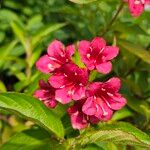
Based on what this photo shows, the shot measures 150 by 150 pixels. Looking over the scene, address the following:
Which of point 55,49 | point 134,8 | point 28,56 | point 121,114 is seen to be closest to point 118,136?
point 55,49

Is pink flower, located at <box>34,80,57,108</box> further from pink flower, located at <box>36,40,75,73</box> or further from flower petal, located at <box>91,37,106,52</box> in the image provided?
flower petal, located at <box>91,37,106,52</box>

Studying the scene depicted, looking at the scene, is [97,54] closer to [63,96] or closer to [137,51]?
[63,96]

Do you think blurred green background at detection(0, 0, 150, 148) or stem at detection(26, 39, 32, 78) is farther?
stem at detection(26, 39, 32, 78)

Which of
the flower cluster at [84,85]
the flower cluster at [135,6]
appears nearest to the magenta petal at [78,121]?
the flower cluster at [84,85]

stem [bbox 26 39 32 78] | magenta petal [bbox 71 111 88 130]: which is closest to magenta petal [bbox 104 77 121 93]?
magenta petal [bbox 71 111 88 130]

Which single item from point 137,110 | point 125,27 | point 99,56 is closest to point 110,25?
point 125,27

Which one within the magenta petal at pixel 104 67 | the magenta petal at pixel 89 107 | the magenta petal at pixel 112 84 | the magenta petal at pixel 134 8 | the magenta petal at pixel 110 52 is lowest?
the magenta petal at pixel 89 107

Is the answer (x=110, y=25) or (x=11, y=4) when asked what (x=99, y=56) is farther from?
(x=11, y=4)

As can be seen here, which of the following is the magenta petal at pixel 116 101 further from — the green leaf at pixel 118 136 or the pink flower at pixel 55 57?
the pink flower at pixel 55 57
